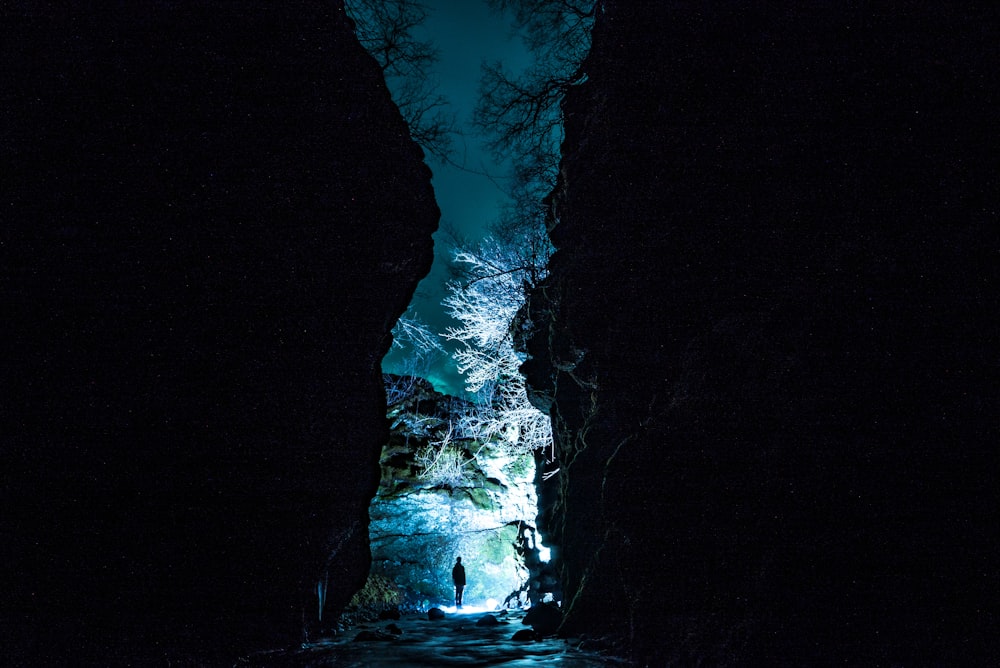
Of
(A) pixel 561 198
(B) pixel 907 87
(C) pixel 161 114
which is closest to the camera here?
(B) pixel 907 87

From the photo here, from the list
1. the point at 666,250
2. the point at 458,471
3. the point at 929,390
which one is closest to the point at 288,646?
the point at 666,250

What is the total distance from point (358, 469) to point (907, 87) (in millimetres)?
A: 7345

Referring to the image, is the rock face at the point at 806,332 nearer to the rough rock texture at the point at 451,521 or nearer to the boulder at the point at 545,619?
the boulder at the point at 545,619

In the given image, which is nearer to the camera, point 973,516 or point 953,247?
point 973,516

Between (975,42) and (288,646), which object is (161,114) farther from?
(975,42)

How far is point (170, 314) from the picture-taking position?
429cm

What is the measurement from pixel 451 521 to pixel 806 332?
1525 cm

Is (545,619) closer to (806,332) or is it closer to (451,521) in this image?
(451,521)

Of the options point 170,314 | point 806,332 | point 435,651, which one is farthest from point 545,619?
point 170,314

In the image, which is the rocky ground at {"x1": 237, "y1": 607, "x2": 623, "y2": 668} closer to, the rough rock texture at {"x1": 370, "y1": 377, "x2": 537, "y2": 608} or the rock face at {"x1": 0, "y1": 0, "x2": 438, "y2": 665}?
the rock face at {"x1": 0, "y1": 0, "x2": 438, "y2": 665}

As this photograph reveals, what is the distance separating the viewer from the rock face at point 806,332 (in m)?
2.98

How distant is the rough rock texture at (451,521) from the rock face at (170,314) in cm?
1090

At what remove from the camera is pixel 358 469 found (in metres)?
7.21

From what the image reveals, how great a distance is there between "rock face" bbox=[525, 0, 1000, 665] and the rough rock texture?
1203 cm
